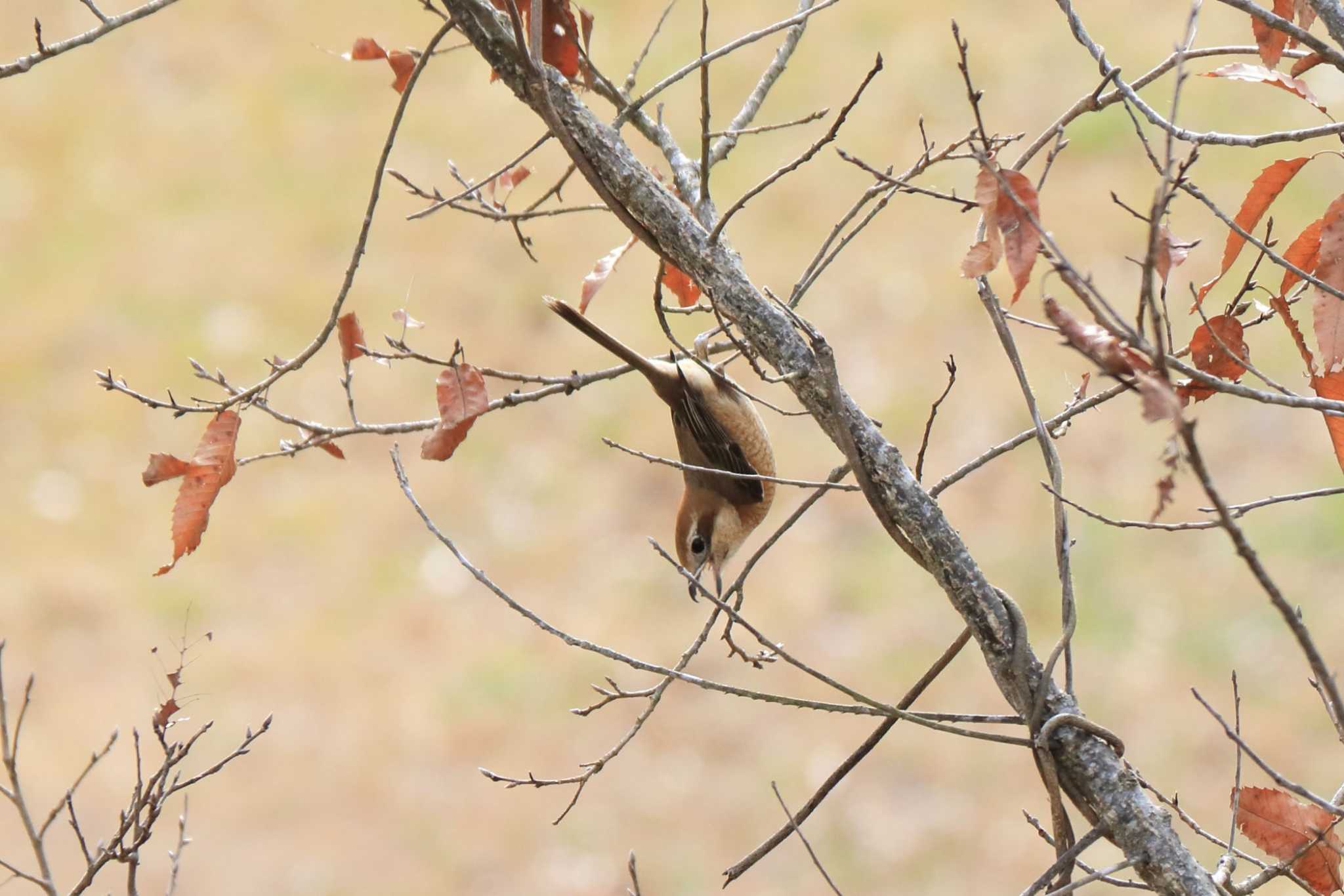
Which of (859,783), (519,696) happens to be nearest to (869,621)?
(859,783)

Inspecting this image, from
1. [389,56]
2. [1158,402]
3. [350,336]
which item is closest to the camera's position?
[1158,402]

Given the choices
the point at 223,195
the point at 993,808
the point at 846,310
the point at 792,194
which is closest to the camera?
the point at 993,808

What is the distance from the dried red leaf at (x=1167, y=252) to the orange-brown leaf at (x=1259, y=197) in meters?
0.05

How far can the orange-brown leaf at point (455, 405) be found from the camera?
1.81 meters

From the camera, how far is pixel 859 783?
5.66 meters

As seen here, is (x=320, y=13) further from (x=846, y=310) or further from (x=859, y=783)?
(x=859, y=783)

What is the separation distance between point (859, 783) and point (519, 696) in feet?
5.15

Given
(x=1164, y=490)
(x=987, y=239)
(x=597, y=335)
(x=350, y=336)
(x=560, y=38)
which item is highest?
(x=597, y=335)

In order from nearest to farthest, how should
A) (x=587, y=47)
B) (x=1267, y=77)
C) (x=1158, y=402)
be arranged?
(x=1158, y=402) < (x=1267, y=77) < (x=587, y=47)

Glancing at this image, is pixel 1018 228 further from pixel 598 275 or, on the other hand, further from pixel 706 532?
pixel 706 532

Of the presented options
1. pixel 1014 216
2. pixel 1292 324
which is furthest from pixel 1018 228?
pixel 1292 324

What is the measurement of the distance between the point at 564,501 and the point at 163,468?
5133 millimetres

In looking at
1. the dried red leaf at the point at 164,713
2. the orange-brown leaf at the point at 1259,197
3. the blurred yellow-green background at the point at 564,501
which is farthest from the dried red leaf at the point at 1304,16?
the blurred yellow-green background at the point at 564,501

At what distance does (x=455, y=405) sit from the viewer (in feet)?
5.97
